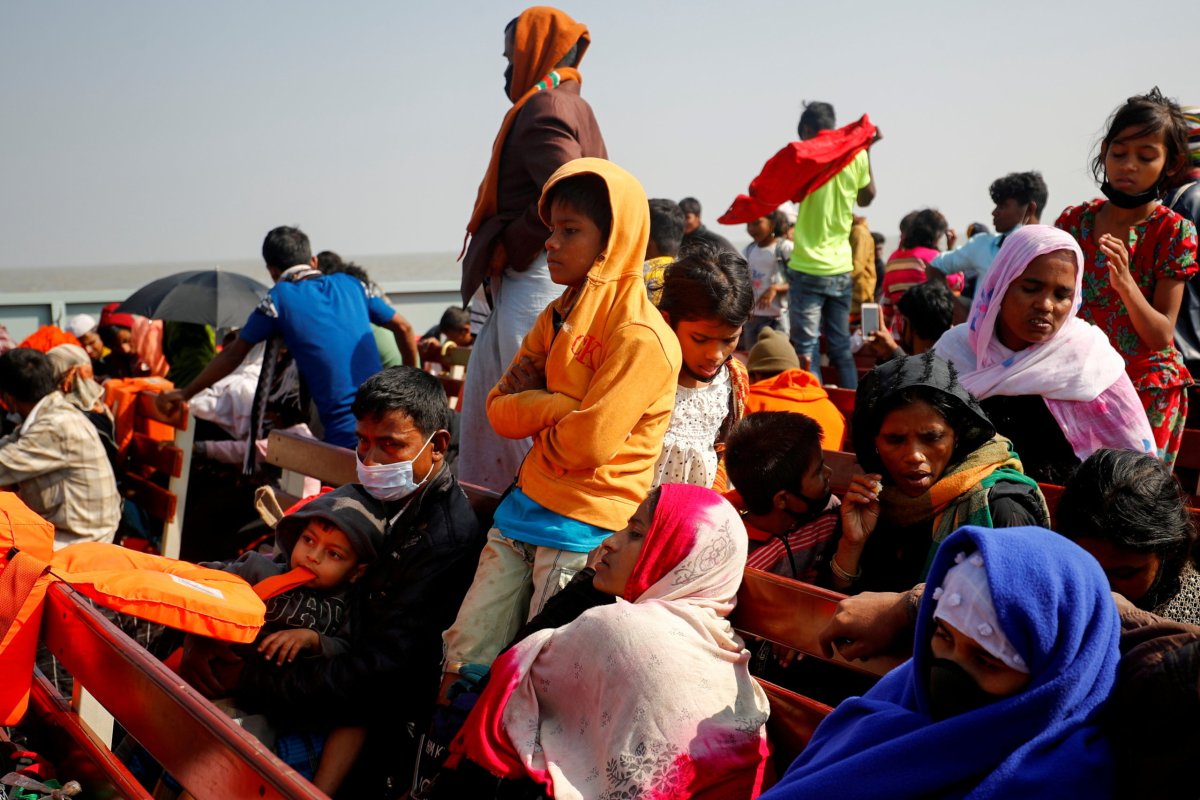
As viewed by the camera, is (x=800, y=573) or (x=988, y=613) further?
(x=800, y=573)

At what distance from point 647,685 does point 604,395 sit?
0.96m

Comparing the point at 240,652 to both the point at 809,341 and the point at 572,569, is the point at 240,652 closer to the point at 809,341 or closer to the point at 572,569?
the point at 572,569

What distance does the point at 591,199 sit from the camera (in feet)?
10.7

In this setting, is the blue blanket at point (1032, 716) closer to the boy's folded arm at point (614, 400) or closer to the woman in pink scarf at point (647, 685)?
the woman in pink scarf at point (647, 685)

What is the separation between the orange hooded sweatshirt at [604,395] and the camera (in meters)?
2.95

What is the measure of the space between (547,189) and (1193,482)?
3084 mm

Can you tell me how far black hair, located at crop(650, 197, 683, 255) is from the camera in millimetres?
5629

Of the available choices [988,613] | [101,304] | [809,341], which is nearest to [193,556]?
[809,341]

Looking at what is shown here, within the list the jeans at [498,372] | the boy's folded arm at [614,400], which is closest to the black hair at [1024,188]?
the jeans at [498,372]

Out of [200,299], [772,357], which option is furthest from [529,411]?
[200,299]

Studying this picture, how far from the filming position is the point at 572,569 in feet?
9.74

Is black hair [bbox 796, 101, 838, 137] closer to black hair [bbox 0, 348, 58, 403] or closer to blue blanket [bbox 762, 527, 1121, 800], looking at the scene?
black hair [bbox 0, 348, 58, 403]

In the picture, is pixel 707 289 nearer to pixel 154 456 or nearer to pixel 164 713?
pixel 164 713

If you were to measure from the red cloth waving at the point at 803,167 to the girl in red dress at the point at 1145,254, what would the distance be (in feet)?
11.2
